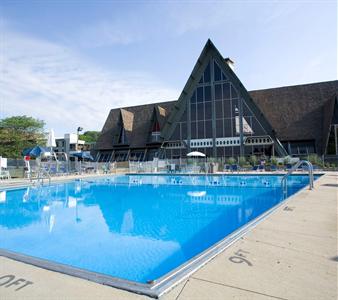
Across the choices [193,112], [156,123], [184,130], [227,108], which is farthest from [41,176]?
[227,108]

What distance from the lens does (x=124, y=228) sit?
21.8 feet

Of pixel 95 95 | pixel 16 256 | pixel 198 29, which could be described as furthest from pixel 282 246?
pixel 95 95

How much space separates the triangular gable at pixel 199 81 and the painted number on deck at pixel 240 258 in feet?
78.4

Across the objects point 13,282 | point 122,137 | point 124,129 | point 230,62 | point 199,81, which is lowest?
point 13,282

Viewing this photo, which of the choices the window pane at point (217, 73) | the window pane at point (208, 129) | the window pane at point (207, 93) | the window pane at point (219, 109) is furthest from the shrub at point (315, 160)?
the window pane at point (217, 73)

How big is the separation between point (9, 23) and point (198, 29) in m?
9.23

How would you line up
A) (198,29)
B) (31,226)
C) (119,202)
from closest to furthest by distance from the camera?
(31,226), (119,202), (198,29)

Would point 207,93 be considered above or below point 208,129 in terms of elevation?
above

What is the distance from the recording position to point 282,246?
3.62 m

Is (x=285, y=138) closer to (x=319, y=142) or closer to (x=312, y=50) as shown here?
(x=319, y=142)

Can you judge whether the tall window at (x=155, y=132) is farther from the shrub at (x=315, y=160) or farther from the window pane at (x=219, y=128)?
the shrub at (x=315, y=160)

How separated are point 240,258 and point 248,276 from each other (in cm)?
51

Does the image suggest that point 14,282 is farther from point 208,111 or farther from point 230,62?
point 230,62

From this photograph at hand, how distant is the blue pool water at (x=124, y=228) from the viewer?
4523 mm
